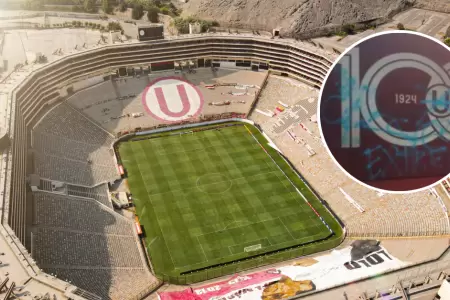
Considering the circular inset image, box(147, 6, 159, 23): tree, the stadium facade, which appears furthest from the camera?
box(147, 6, 159, 23): tree

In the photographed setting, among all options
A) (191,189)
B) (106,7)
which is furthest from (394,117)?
(106,7)

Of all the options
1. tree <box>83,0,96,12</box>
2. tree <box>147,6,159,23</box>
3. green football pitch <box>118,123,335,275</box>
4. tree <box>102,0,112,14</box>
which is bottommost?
green football pitch <box>118,123,335,275</box>

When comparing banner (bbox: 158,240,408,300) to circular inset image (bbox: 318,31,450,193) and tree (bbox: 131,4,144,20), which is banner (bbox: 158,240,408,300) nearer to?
circular inset image (bbox: 318,31,450,193)

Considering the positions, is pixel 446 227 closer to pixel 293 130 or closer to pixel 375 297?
pixel 375 297

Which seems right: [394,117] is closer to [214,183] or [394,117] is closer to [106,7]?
[214,183]

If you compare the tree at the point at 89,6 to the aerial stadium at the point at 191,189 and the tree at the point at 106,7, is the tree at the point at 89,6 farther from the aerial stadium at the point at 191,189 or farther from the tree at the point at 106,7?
the aerial stadium at the point at 191,189

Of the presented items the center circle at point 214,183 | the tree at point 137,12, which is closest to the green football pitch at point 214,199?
the center circle at point 214,183

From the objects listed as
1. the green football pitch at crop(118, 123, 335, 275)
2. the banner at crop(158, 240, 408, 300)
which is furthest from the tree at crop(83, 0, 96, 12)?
the banner at crop(158, 240, 408, 300)
